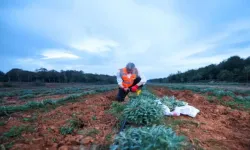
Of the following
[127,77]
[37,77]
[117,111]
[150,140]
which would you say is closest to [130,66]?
[127,77]

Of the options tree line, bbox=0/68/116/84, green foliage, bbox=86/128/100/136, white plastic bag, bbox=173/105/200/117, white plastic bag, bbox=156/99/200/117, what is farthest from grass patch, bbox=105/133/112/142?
tree line, bbox=0/68/116/84

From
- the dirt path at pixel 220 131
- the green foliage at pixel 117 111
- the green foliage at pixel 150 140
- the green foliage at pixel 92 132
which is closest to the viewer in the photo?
the green foliage at pixel 150 140

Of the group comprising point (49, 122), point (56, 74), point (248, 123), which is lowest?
point (248, 123)

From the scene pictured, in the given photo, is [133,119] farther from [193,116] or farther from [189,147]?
[193,116]

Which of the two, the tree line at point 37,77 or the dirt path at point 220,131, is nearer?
the dirt path at point 220,131

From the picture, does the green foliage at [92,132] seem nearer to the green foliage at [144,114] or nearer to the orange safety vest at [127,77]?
the green foliage at [144,114]

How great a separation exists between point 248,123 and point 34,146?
16.7ft

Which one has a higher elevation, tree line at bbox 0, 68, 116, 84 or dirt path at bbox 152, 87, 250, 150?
tree line at bbox 0, 68, 116, 84

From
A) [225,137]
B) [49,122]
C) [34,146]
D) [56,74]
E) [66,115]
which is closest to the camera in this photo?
[34,146]

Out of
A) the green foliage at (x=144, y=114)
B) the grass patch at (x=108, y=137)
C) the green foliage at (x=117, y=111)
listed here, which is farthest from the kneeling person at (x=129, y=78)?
the grass patch at (x=108, y=137)

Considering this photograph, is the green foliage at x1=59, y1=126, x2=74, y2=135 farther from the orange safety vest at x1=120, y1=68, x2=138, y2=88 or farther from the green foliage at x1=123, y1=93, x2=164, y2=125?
the orange safety vest at x1=120, y1=68, x2=138, y2=88

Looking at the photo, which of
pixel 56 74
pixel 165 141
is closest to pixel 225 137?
pixel 165 141

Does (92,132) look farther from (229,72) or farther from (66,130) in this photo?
(229,72)

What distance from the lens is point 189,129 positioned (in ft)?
12.4
